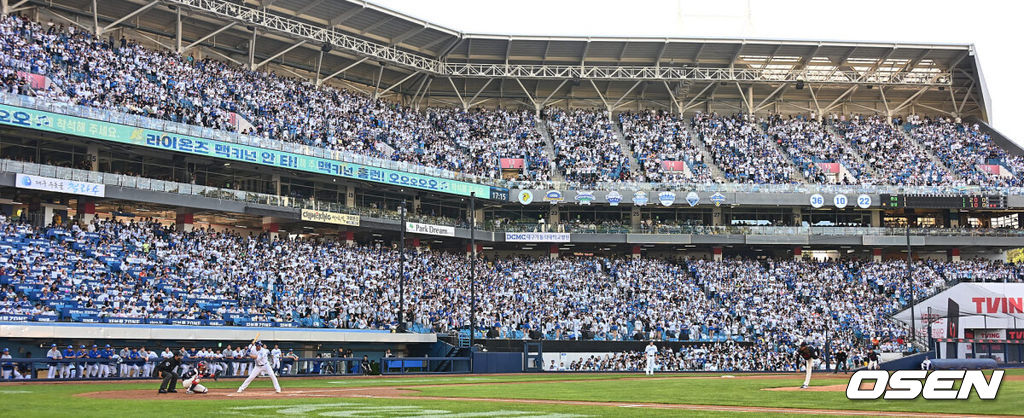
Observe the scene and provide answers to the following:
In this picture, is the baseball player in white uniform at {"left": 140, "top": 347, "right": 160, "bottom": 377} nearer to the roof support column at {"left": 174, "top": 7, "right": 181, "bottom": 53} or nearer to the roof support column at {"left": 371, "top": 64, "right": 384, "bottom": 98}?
the roof support column at {"left": 174, "top": 7, "right": 181, "bottom": 53}

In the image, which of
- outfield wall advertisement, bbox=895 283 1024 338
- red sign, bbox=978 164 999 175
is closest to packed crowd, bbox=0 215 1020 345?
outfield wall advertisement, bbox=895 283 1024 338

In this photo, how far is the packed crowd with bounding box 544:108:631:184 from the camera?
68688 mm

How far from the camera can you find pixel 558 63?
7594 centimetres

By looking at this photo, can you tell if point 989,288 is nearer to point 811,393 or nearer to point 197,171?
point 811,393

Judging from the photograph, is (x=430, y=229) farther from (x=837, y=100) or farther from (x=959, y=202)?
(x=837, y=100)

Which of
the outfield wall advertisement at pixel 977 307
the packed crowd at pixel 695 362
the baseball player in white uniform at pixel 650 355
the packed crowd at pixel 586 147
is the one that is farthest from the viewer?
the packed crowd at pixel 586 147

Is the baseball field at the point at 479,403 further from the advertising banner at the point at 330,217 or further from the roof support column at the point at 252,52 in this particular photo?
the roof support column at the point at 252,52

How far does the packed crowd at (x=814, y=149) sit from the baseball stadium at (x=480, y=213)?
12.3 inches

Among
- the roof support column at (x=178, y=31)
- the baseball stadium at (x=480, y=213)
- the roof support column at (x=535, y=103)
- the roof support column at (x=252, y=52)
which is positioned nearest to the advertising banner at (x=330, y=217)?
the baseball stadium at (x=480, y=213)

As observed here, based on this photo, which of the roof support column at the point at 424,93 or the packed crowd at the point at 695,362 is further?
the roof support column at the point at 424,93

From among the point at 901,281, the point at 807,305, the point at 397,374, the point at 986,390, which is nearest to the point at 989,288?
the point at 901,281

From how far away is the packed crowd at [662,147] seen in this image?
227 feet

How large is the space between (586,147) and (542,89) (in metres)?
9.30

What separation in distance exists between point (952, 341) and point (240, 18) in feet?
154
